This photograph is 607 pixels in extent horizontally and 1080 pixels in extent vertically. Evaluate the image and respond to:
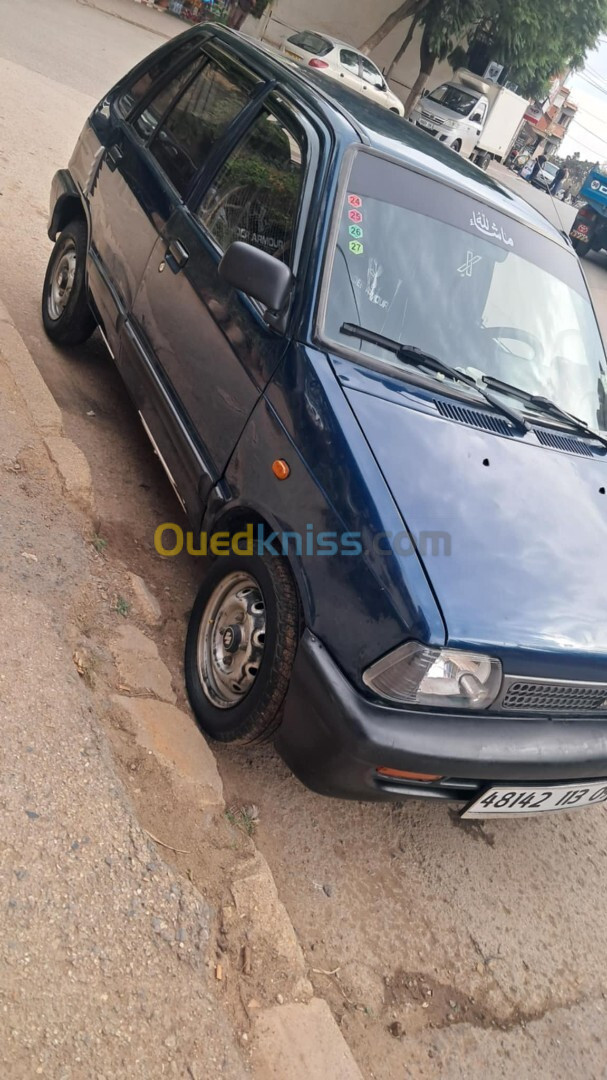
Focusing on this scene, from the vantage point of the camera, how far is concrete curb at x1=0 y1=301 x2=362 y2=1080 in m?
2.27

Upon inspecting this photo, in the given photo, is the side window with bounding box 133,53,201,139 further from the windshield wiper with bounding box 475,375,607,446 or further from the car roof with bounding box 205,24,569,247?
the windshield wiper with bounding box 475,375,607,446

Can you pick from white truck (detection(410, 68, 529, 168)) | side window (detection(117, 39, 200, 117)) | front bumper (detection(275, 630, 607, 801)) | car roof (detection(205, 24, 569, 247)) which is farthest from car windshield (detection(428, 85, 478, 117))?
front bumper (detection(275, 630, 607, 801))

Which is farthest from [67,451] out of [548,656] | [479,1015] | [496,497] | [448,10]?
[448,10]

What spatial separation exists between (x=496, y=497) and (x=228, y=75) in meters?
2.57

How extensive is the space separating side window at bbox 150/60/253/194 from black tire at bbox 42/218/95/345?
0.78 m

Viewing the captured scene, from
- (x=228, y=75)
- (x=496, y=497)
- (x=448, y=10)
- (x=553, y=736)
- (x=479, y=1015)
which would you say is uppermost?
(x=448, y=10)

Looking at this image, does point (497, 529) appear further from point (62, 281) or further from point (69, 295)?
point (62, 281)

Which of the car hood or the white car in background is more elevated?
the white car in background

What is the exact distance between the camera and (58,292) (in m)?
5.04

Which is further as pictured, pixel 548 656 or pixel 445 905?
pixel 445 905

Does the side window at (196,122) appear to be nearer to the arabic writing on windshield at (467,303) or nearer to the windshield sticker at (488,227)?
the arabic writing on windshield at (467,303)

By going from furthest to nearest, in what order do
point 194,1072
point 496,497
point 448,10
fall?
point 448,10, point 496,497, point 194,1072

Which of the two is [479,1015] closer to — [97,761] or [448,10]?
[97,761]

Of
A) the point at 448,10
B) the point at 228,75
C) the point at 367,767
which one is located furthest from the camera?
the point at 448,10
